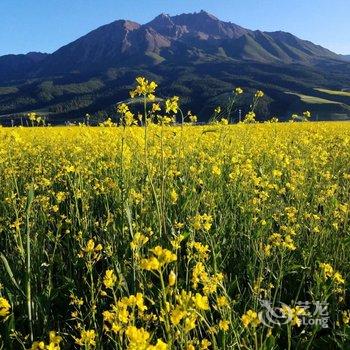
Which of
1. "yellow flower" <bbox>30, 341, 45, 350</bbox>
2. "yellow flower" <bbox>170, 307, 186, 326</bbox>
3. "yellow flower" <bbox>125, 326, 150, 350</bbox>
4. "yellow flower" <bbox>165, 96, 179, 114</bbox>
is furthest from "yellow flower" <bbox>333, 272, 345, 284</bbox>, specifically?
"yellow flower" <bbox>165, 96, 179, 114</bbox>

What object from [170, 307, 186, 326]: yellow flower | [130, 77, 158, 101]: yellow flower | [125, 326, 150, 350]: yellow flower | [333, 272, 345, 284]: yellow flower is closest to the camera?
[125, 326, 150, 350]: yellow flower

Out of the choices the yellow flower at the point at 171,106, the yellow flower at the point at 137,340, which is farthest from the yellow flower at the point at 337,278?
the yellow flower at the point at 171,106

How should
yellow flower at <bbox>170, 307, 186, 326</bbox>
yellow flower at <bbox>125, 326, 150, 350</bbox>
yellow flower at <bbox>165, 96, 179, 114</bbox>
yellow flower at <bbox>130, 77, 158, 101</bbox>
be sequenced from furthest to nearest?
yellow flower at <bbox>165, 96, 179, 114</bbox>, yellow flower at <bbox>130, 77, 158, 101</bbox>, yellow flower at <bbox>170, 307, 186, 326</bbox>, yellow flower at <bbox>125, 326, 150, 350</bbox>

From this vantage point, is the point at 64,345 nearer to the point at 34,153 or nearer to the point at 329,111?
the point at 34,153

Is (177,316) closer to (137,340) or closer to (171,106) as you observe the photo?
(137,340)

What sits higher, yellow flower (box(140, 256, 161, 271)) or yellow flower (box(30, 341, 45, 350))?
yellow flower (box(140, 256, 161, 271))

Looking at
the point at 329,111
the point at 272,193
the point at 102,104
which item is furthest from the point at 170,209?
the point at 102,104

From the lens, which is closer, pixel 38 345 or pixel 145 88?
pixel 38 345

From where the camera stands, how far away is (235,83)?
13838 cm

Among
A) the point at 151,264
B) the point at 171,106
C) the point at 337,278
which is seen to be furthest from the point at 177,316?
the point at 171,106

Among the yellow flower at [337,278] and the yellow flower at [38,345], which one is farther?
the yellow flower at [337,278]

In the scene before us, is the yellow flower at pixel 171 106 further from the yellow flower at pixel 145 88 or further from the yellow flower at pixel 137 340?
the yellow flower at pixel 137 340

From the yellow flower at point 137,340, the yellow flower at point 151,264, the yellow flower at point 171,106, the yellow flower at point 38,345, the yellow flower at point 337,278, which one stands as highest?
the yellow flower at point 171,106

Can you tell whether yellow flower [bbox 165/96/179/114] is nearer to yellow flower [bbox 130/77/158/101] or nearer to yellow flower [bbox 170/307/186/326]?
yellow flower [bbox 130/77/158/101]
